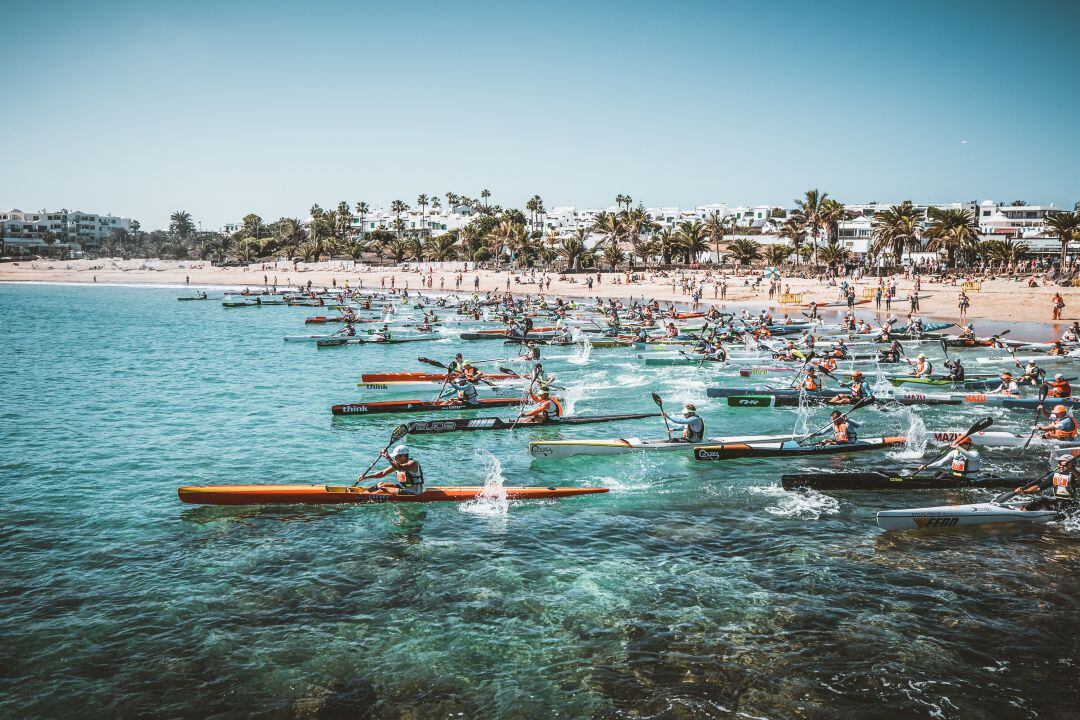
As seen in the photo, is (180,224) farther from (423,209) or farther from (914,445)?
(914,445)

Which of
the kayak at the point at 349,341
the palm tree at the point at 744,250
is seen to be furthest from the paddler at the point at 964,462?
the palm tree at the point at 744,250

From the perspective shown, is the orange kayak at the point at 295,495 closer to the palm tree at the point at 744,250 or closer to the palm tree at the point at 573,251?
the palm tree at the point at 744,250

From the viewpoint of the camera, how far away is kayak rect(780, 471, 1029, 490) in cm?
1619

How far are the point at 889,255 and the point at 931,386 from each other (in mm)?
58258

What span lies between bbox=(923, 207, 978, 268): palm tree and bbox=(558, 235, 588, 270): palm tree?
4353cm

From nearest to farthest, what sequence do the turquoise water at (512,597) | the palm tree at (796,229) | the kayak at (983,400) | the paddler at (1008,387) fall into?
the turquoise water at (512,597)
the kayak at (983,400)
the paddler at (1008,387)
the palm tree at (796,229)

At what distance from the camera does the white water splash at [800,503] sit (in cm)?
1566

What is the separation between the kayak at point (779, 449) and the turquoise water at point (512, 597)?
41 cm

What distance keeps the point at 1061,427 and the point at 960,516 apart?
7169mm

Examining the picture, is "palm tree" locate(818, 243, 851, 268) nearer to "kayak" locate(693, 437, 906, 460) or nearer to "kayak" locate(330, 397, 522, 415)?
"kayak" locate(693, 437, 906, 460)

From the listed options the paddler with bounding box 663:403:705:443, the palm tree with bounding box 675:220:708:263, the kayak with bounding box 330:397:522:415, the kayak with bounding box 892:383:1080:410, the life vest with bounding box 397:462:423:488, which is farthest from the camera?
the palm tree with bounding box 675:220:708:263

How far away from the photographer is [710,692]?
30.7 feet

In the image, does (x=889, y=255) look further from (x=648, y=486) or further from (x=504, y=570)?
(x=504, y=570)

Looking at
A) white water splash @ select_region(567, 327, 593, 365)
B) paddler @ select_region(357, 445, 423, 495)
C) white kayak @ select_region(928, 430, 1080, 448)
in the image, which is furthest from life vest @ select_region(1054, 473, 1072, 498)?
white water splash @ select_region(567, 327, 593, 365)
